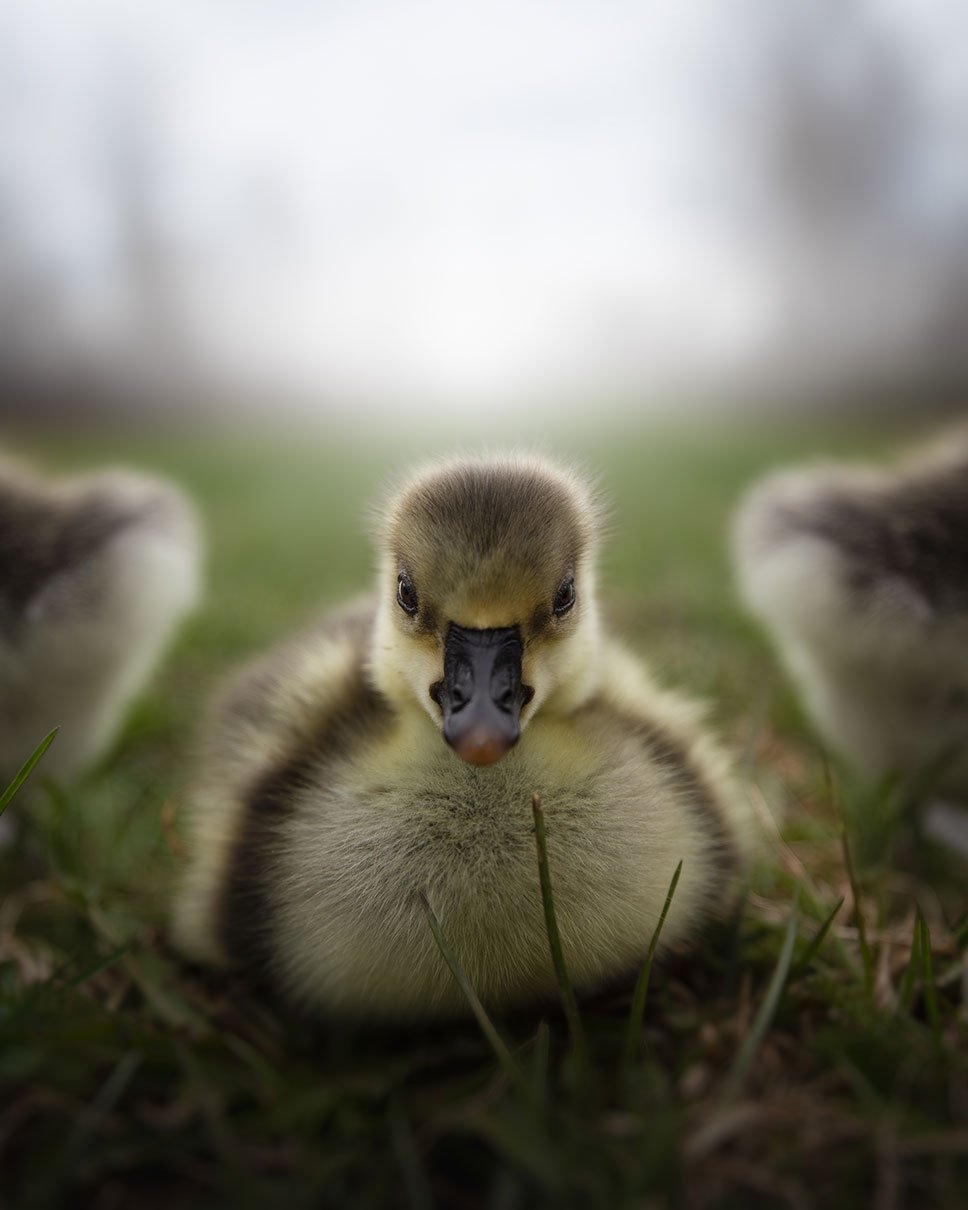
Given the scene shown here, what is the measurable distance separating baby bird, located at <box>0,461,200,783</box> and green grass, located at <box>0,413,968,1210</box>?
0.40 ft

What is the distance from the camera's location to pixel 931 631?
1025 millimetres

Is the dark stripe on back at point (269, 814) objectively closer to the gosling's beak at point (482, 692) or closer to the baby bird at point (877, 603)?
the gosling's beak at point (482, 692)

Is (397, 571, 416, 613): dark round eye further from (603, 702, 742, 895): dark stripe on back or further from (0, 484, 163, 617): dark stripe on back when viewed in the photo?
(0, 484, 163, 617): dark stripe on back

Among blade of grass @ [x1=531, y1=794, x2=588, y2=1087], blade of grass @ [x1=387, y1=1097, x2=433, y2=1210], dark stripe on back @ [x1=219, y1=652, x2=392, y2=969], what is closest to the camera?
blade of grass @ [x1=387, y1=1097, x2=433, y2=1210]

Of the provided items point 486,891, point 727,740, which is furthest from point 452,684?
point 727,740

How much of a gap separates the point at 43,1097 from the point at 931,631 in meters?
0.94

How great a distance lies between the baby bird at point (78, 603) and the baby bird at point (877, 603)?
2.59 ft

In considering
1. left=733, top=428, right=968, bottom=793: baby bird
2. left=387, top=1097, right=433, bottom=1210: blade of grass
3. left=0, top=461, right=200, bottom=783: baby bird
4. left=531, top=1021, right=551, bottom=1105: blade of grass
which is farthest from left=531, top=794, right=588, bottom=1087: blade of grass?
left=0, top=461, right=200, bottom=783: baby bird

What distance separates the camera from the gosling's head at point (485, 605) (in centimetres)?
73

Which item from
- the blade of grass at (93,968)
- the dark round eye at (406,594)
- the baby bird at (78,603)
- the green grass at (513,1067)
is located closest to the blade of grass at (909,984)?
the green grass at (513,1067)

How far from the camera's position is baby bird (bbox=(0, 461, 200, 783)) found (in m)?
1.07

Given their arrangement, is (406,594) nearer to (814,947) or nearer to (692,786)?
(692,786)

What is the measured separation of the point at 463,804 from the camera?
773 millimetres

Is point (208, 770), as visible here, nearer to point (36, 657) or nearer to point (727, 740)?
point (36, 657)
